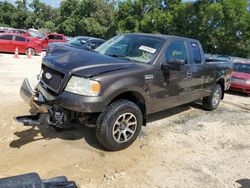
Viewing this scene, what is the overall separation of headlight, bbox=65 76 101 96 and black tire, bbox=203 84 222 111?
4230 mm

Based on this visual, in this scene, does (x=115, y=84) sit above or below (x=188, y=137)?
above

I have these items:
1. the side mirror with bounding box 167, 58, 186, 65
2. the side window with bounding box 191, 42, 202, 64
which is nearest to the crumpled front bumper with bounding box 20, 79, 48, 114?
the side mirror with bounding box 167, 58, 186, 65

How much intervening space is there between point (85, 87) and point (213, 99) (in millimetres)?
4556

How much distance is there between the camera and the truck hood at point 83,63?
4332 mm

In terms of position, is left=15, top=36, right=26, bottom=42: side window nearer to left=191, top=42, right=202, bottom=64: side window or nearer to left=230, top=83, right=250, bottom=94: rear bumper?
left=230, top=83, right=250, bottom=94: rear bumper

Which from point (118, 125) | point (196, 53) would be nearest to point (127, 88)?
point (118, 125)

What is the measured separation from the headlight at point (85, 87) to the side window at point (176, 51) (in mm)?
1786

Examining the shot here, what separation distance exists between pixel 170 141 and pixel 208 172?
3.89 feet

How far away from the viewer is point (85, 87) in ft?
13.9

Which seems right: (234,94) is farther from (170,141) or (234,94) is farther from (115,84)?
(115,84)

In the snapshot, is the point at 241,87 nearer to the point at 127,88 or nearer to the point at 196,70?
the point at 196,70

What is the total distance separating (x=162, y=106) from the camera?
18.2 ft

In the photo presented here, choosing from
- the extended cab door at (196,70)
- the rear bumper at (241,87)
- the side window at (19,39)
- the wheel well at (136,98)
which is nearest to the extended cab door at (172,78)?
the extended cab door at (196,70)

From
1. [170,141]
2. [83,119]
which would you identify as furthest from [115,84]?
[170,141]
